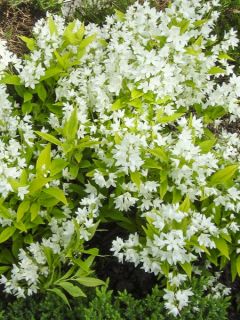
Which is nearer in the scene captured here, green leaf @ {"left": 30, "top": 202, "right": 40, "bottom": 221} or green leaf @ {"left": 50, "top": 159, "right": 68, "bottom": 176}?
green leaf @ {"left": 30, "top": 202, "right": 40, "bottom": 221}

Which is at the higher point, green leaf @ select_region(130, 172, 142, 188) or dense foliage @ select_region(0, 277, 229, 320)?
green leaf @ select_region(130, 172, 142, 188)

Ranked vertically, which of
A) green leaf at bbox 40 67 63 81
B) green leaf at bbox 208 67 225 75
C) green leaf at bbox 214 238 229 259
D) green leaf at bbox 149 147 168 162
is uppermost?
green leaf at bbox 208 67 225 75

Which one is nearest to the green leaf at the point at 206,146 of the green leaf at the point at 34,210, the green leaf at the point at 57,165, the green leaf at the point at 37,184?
the green leaf at the point at 57,165

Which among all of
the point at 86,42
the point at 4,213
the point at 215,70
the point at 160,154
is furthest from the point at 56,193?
the point at 215,70

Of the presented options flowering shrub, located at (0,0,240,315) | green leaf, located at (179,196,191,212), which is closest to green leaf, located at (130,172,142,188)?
flowering shrub, located at (0,0,240,315)

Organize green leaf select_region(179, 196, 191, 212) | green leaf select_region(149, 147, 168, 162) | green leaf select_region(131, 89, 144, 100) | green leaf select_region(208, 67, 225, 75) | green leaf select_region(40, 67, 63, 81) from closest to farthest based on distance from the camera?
green leaf select_region(179, 196, 191, 212)
green leaf select_region(149, 147, 168, 162)
green leaf select_region(131, 89, 144, 100)
green leaf select_region(40, 67, 63, 81)
green leaf select_region(208, 67, 225, 75)

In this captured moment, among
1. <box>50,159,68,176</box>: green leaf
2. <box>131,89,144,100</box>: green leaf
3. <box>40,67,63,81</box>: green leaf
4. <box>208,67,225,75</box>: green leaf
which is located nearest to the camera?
<box>50,159,68,176</box>: green leaf

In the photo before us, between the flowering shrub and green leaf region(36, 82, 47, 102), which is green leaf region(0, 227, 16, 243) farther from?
green leaf region(36, 82, 47, 102)

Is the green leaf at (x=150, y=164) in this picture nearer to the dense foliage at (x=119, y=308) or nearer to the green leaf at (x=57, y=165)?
the green leaf at (x=57, y=165)

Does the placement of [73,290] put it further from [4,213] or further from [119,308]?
[4,213]
